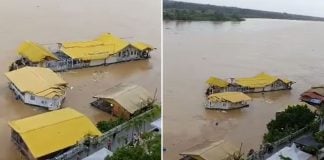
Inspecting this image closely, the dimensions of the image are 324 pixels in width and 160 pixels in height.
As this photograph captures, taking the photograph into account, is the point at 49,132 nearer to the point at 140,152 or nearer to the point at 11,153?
the point at 11,153

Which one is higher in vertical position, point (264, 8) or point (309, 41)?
point (264, 8)

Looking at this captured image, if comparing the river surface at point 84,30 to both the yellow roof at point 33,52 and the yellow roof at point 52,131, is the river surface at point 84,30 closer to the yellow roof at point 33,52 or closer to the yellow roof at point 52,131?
the yellow roof at point 33,52

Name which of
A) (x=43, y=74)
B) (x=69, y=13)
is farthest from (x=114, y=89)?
(x=69, y=13)

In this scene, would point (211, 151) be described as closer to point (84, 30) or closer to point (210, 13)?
point (210, 13)

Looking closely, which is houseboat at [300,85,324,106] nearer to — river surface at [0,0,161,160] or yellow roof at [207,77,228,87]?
yellow roof at [207,77,228,87]

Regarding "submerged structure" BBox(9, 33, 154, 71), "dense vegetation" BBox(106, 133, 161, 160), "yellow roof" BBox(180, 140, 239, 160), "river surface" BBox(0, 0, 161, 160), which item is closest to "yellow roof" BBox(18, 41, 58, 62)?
"submerged structure" BBox(9, 33, 154, 71)

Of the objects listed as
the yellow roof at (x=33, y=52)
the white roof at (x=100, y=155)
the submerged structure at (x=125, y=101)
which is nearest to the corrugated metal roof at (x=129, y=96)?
the submerged structure at (x=125, y=101)
